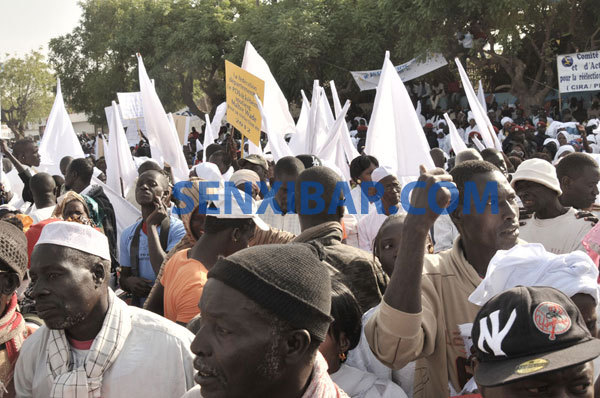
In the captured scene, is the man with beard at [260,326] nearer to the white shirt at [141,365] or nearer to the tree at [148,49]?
the white shirt at [141,365]

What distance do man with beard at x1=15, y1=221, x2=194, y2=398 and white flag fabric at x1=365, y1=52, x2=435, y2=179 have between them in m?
4.16

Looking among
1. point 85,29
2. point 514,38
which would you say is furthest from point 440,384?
point 85,29

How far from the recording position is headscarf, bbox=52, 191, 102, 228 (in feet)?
16.9

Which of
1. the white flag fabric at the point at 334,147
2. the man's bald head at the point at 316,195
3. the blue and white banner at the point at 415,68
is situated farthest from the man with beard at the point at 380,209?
the blue and white banner at the point at 415,68

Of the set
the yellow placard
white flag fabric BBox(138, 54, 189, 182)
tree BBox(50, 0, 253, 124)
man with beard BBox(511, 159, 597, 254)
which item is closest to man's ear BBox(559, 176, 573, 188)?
man with beard BBox(511, 159, 597, 254)

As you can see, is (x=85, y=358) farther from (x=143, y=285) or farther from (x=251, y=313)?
(x=143, y=285)

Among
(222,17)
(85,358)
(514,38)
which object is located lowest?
(85,358)

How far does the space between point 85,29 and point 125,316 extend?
128 ft

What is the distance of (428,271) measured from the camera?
268 centimetres

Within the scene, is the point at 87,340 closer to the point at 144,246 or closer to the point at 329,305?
the point at 329,305

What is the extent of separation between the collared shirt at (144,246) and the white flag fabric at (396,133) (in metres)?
2.31

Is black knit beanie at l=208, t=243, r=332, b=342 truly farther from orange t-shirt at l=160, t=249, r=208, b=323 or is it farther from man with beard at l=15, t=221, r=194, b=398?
orange t-shirt at l=160, t=249, r=208, b=323

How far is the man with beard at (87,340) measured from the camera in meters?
Answer: 2.53

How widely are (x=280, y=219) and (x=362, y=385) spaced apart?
8.39ft
